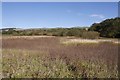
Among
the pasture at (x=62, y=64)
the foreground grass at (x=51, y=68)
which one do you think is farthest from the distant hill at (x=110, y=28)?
the foreground grass at (x=51, y=68)

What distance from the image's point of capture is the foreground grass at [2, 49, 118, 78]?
7.70 metres

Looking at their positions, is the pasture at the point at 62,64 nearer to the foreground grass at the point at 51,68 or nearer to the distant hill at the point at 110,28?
the foreground grass at the point at 51,68

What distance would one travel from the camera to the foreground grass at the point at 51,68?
25.3 feet

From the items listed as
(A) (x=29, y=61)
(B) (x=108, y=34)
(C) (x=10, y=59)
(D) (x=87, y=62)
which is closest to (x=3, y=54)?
(C) (x=10, y=59)

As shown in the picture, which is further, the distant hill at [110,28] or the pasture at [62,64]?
the distant hill at [110,28]

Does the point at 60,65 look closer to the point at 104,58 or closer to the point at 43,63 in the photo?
the point at 43,63

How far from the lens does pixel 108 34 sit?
22.4 m

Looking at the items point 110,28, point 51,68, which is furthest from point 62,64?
point 110,28

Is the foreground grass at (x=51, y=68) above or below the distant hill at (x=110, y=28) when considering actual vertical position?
below

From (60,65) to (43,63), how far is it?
678 mm

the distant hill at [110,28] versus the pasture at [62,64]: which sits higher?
the distant hill at [110,28]

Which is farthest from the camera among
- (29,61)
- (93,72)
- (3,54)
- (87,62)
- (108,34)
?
(108,34)

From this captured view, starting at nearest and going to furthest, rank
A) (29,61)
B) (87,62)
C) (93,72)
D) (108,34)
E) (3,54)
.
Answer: (93,72)
(87,62)
(29,61)
(3,54)
(108,34)

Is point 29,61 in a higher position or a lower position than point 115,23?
lower
